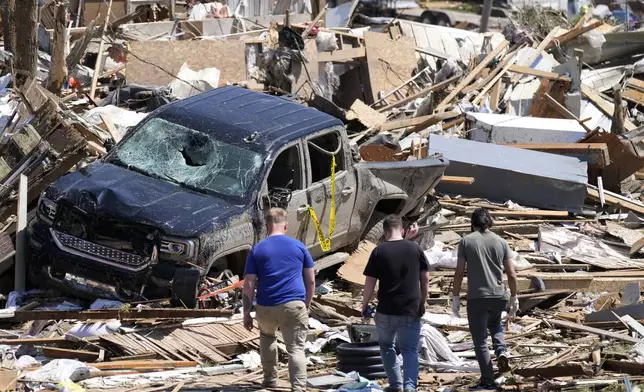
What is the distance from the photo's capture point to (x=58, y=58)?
1628cm

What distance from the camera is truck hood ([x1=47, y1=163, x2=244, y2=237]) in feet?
33.0

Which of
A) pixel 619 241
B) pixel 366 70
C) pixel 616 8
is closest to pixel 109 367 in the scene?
pixel 619 241

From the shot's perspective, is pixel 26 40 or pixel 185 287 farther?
pixel 26 40

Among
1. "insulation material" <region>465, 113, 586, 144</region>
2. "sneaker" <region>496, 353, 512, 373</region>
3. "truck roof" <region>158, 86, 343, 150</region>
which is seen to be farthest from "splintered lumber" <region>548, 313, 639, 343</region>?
"insulation material" <region>465, 113, 586, 144</region>

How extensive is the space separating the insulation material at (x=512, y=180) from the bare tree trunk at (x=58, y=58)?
5395 mm

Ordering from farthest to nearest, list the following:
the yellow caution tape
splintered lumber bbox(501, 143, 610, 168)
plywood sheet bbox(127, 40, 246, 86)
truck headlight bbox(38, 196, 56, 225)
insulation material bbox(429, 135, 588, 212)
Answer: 1. plywood sheet bbox(127, 40, 246, 86)
2. splintered lumber bbox(501, 143, 610, 168)
3. insulation material bbox(429, 135, 588, 212)
4. the yellow caution tape
5. truck headlight bbox(38, 196, 56, 225)

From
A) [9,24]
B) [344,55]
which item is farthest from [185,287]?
[344,55]

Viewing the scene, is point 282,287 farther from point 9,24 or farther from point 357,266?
point 9,24

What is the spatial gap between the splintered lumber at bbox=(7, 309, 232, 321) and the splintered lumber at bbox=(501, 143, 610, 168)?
8467mm

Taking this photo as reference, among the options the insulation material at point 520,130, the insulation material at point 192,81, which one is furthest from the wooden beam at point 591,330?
the insulation material at point 192,81

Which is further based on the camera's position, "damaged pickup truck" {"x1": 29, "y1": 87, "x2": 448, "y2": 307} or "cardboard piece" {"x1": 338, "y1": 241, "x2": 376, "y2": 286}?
"cardboard piece" {"x1": 338, "y1": 241, "x2": 376, "y2": 286}

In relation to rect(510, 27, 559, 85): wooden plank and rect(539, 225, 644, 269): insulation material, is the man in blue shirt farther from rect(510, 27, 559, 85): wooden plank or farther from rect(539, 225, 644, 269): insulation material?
rect(510, 27, 559, 85): wooden plank

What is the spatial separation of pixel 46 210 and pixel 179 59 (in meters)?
9.13

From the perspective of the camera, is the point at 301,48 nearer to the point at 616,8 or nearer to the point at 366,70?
the point at 366,70
